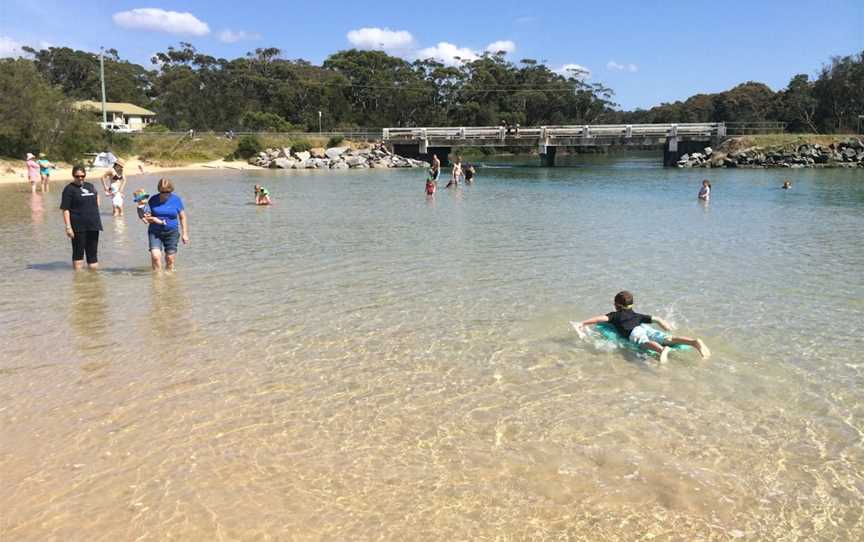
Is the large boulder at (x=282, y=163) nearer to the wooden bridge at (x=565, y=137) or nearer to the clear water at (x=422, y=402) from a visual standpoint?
the wooden bridge at (x=565, y=137)

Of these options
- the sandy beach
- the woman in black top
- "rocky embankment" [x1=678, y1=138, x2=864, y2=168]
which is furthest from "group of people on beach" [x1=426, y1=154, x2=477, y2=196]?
"rocky embankment" [x1=678, y1=138, x2=864, y2=168]

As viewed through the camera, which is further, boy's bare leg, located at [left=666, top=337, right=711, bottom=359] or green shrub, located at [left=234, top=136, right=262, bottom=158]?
green shrub, located at [left=234, top=136, right=262, bottom=158]

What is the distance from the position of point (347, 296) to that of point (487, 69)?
366 ft

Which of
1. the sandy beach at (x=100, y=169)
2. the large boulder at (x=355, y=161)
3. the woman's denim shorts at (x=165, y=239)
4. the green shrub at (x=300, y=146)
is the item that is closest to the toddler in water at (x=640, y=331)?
the woman's denim shorts at (x=165, y=239)

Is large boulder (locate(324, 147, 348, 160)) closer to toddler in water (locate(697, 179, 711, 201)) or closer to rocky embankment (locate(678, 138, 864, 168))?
rocky embankment (locate(678, 138, 864, 168))

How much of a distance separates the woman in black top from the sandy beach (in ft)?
87.2

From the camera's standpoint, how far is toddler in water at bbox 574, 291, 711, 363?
22.7 feet

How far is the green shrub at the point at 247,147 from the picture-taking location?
6806 centimetres

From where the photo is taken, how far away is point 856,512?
13.8 feet

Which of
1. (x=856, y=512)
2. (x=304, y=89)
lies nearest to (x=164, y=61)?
(x=304, y=89)

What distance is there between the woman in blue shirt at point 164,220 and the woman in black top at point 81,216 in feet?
3.56

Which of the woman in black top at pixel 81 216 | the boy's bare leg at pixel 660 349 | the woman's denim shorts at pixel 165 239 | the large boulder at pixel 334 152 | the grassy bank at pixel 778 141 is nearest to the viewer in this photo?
the boy's bare leg at pixel 660 349

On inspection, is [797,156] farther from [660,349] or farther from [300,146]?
[660,349]

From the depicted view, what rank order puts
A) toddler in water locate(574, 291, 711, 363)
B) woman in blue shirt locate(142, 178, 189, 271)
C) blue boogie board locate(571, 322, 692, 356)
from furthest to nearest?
woman in blue shirt locate(142, 178, 189, 271) → blue boogie board locate(571, 322, 692, 356) → toddler in water locate(574, 291, 711, 363)
